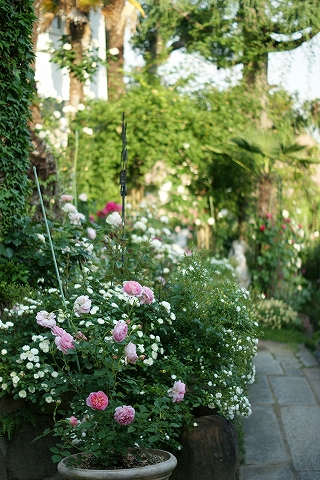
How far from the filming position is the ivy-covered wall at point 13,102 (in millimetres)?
4516

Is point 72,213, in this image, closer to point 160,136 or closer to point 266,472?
point 266,472

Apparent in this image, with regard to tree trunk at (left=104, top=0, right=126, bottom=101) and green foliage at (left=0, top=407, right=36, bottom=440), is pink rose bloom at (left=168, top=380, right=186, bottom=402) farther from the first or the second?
tree trunk at (left=104, top=0, right=126, bottom=101)

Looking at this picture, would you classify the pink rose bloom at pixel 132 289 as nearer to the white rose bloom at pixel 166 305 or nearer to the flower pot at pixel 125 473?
the white rose bloom at pixel 166 305

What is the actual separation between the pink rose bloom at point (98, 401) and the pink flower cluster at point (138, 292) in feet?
2.06

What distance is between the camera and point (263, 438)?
478 centimetres

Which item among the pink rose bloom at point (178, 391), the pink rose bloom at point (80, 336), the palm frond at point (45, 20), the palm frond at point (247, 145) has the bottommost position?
the pink rose bloom at point (178, 391)

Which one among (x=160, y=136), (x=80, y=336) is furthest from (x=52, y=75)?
(x=80, y=336)

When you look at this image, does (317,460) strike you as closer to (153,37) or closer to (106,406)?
(106,406)

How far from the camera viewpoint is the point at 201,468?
3.55m

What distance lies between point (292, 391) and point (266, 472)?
1848 mm

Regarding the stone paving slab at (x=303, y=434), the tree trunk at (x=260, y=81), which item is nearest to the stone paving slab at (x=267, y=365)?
the stone paving slab at (x=303, y=434)

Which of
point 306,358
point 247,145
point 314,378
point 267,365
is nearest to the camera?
point 314,378

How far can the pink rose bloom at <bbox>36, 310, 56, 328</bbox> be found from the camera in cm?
340

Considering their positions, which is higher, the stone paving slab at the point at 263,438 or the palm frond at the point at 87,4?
the palm frond at the point at 87,4
